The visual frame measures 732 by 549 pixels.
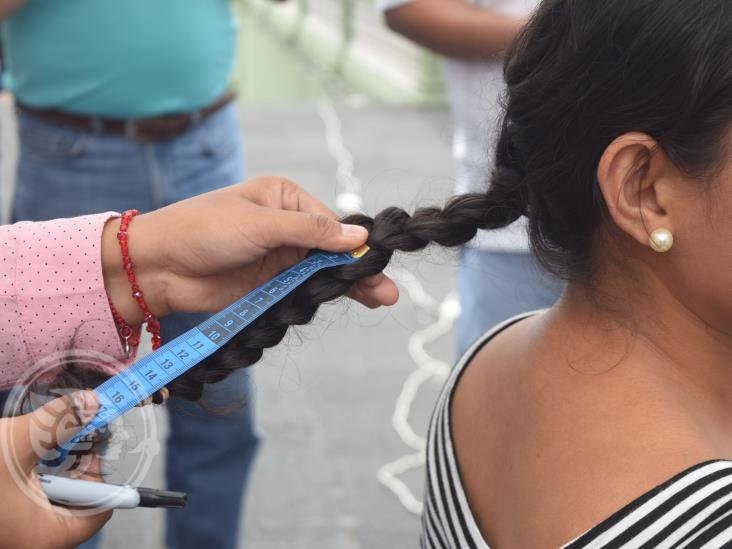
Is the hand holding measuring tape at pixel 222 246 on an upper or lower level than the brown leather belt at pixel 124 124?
upper

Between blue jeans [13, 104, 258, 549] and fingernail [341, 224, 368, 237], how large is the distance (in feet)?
2.84

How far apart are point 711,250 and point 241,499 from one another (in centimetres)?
141

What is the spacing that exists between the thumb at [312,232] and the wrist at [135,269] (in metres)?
0.19

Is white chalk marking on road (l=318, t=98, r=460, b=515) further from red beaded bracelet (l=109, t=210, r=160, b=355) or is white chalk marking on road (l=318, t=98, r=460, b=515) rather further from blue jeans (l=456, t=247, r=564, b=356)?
red beaded bracelet (l=109, t=210, r=160, b=355)

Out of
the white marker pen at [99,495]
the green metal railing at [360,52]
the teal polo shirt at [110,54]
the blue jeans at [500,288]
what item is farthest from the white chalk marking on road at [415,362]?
the green metal railing at [360,52]

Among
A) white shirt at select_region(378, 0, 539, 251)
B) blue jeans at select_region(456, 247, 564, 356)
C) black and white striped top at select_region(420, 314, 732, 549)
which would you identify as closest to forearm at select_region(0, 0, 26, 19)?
white shirt at select_region(378, 0, 539, 251)

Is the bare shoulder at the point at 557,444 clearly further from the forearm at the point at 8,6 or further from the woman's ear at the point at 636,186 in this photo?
the forearm at the point at 8,6

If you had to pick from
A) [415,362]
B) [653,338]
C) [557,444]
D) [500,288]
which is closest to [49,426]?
[557,444]

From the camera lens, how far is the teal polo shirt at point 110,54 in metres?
1.95

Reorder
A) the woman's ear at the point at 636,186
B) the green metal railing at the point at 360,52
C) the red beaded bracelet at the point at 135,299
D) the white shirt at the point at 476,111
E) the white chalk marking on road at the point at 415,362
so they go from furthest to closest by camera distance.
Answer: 1. the green metal railing at the point at 360,52
2. the white chalk marking on road at the point at 415,362
3. the white shirt at the point at 476,111
4. the red beaded bracelet at the point at 135,299
5. the woman's ear at the point at 636,186

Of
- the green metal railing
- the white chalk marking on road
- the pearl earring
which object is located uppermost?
the pearl earring

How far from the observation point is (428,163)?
5.55 m

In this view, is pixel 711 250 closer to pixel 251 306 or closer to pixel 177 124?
pixel 251 306

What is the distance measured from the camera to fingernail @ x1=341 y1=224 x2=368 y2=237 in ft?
3.81
